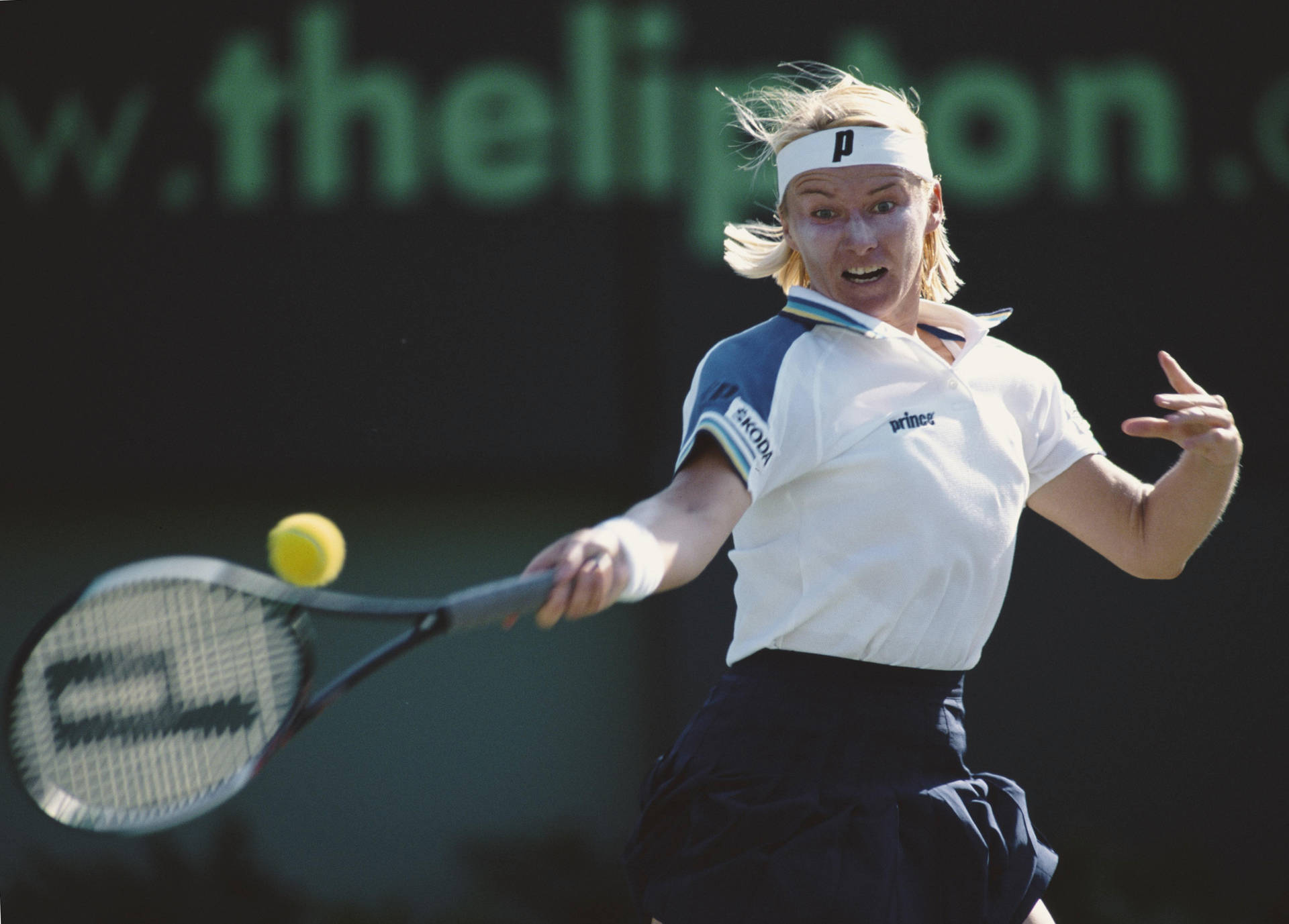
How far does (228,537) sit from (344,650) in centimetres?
50

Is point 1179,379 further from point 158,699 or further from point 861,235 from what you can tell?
point 158,699

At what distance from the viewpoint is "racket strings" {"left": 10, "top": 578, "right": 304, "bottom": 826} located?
197cm

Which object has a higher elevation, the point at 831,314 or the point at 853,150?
the point at 853,150

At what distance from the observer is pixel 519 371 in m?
4.73

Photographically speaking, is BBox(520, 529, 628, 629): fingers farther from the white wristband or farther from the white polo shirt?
the white polo shirt

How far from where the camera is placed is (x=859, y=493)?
232 centimetres

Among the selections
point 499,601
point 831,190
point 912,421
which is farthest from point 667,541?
point 831,190

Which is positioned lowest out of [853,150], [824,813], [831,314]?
[824,813]

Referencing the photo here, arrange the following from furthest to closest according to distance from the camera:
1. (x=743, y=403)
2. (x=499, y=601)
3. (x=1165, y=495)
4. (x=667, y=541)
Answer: (x=1165, y=495), (x=743, y=403), (x=667, y=541), (x=499, y=601)

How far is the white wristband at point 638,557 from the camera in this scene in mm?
1914

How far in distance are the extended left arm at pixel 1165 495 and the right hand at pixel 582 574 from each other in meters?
0.95

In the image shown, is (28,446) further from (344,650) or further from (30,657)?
(30,657)

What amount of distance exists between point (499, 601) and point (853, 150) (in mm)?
1084

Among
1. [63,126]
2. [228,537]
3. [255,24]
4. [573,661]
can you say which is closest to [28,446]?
[228,537]
